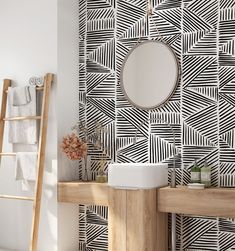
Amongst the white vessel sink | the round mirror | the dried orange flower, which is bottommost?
the white vessel sink

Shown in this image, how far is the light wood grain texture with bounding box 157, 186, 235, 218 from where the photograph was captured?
3488 mm

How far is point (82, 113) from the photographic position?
464cm

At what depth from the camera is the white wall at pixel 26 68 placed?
14.3ft

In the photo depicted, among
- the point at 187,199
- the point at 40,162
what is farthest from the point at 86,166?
the point at 187,199

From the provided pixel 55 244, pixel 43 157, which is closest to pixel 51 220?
pixel 55 244

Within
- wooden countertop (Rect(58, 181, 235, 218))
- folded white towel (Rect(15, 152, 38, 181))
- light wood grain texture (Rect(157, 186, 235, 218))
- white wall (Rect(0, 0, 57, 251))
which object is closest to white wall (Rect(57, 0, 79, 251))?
white wall (Rect(0, 0, 57, 251))

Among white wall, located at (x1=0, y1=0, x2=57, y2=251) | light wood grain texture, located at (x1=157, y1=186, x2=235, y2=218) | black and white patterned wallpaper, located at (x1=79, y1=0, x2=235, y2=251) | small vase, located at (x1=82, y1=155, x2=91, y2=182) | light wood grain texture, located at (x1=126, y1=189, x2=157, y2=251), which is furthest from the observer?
small vase, located at (x1=82, y1=155, x2=91, y2=182)

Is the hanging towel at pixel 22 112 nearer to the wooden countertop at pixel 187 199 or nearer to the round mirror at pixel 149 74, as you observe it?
the wooden countertop at pixel 187 199

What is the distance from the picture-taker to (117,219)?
3830mm

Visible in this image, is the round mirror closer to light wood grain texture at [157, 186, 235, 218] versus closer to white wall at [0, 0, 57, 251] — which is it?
white wall at [0, 0, 57, 251]

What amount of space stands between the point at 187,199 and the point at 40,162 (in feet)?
4.80

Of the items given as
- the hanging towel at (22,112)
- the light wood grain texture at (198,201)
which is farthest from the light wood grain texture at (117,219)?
the hanging towel at (22,112)

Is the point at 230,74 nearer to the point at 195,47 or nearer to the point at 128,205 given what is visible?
the point at 195,47

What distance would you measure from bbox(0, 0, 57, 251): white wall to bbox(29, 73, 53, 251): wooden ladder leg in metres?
0.11
